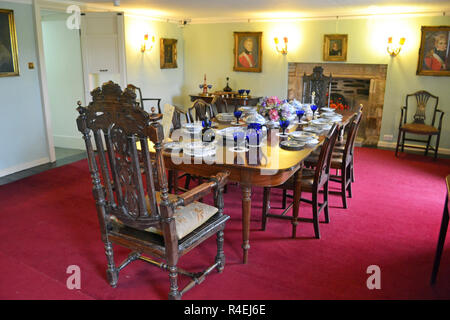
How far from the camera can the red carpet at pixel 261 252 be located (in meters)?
2.45

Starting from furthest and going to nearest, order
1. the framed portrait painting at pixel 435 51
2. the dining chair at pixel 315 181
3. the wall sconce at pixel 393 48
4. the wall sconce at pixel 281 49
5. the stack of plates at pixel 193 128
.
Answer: the wall sconce at pixel 281 49 < the wall sconce at pixel 393 48 < the framed portrait painting at pixel 435 51 < the stack of plates at pixel 193 128 < the dining chair at pixel 315 181

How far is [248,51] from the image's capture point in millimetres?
7086

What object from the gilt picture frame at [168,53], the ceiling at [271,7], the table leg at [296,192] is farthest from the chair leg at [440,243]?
the gilt picture frame at [168,53]

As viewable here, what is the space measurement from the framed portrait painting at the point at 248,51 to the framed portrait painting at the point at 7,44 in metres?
3.83

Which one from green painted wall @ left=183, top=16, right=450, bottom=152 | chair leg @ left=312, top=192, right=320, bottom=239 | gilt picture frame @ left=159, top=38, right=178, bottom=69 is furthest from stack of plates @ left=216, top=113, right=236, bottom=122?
gilt picture frame @ left=159, top=38, right=178, bottom=69

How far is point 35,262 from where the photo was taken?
2.75m

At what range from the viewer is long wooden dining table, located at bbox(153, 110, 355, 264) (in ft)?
8.35

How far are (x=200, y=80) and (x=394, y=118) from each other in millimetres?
3702

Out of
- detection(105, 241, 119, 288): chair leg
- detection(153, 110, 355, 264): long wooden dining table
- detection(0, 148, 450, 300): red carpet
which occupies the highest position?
detection(153, 110, 355, 264): long wooden dining table

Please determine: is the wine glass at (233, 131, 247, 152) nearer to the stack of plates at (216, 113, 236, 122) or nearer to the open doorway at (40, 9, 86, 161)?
the stack of plates at (216, 113, 236, 122)

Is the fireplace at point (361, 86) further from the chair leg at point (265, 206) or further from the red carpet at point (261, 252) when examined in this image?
the chair leg at point (265, 206)

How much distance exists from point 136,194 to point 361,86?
552 cm

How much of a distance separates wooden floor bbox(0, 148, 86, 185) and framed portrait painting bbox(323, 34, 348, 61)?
433 centimetres

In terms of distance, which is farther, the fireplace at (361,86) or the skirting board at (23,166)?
the fireplace at (361,86)
